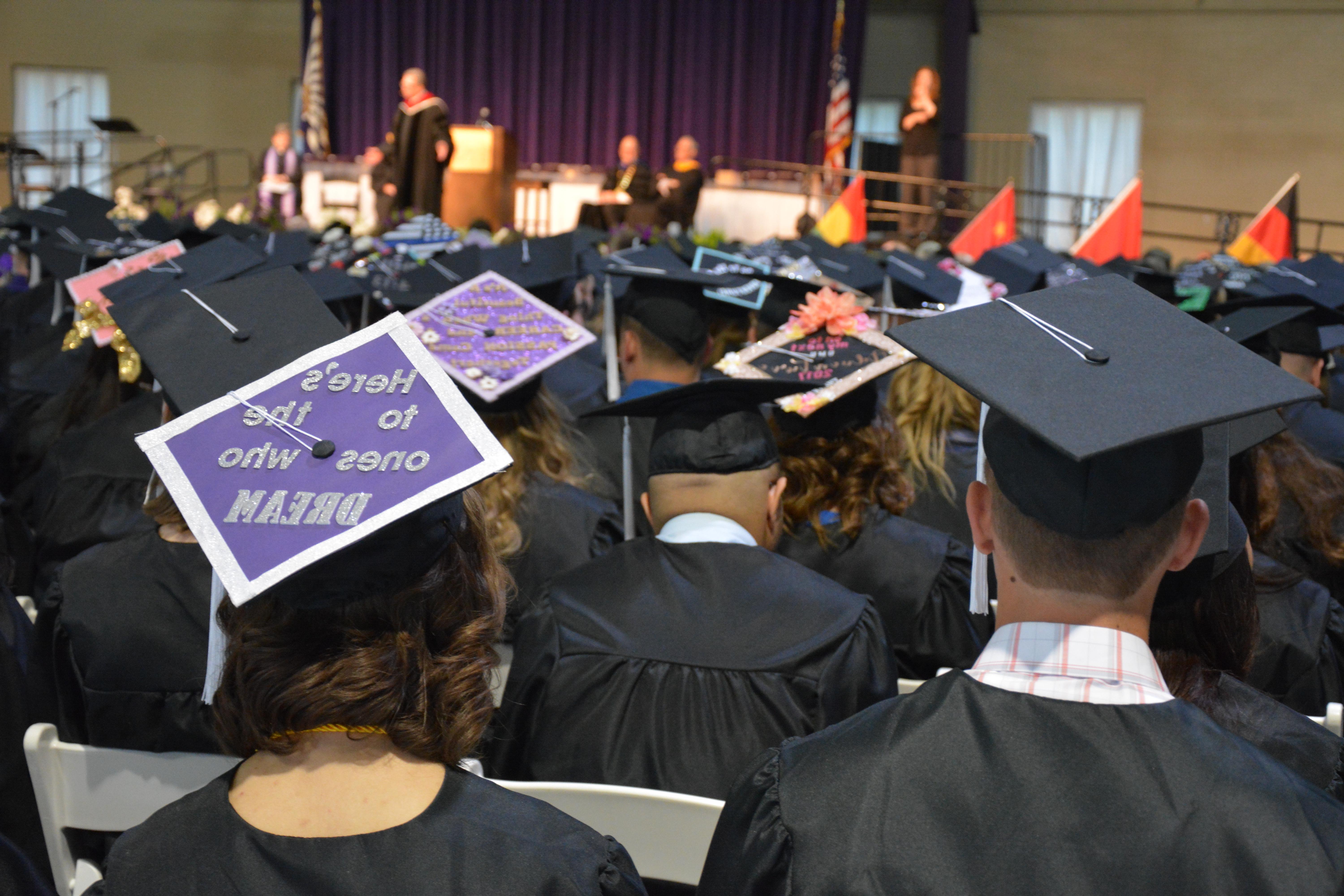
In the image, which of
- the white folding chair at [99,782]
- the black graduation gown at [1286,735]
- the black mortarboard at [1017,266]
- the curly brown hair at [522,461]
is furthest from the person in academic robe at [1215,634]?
the black mortarboard at [1017,266]

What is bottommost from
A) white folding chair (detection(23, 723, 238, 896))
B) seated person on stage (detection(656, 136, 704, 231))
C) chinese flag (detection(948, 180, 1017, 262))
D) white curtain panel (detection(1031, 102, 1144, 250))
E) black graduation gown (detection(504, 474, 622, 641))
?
white folding chair (detection(23, 723, 238, 896))

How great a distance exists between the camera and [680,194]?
47.9 feet

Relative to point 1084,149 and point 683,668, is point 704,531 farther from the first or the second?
point 1084,149

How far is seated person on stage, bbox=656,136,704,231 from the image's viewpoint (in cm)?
1460

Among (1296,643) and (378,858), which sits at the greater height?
(378,858)

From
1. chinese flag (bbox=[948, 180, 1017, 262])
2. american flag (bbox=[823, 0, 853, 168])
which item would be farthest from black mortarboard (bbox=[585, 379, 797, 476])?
american flag (bbox=[823, 0, 853, 168])

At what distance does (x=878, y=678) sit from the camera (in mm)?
2086

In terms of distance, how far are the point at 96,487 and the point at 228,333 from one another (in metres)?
1.61

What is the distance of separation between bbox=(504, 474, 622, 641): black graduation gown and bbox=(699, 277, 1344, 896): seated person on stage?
5.74 feet

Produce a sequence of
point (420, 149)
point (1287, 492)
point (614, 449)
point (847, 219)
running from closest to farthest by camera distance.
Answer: point (1287, 492)
point (614, 449)
point (420, 149)
point (847, 219)

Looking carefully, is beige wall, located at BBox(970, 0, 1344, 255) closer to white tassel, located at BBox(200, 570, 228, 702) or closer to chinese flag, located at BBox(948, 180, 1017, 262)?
chinese flag, located at BBox(948, 180, 1017, 262)

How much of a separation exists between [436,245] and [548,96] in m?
13.3

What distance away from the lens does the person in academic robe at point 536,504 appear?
2.85 metres

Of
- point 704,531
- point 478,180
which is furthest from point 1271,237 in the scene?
point 704,531
